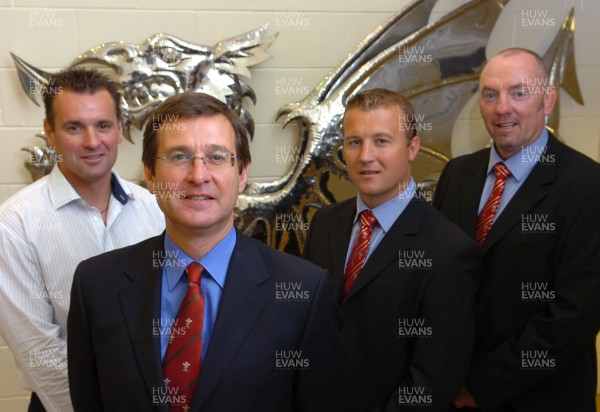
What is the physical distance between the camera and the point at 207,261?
1113 mm

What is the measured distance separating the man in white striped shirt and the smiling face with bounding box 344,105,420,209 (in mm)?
616

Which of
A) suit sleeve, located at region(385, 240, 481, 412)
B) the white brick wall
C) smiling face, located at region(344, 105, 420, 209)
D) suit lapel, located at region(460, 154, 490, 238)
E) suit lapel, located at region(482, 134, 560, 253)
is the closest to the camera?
suit sleeve, located at region(385, 240, 481, 412)

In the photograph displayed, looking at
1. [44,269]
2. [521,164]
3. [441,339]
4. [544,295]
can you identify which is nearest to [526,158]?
[521,164]

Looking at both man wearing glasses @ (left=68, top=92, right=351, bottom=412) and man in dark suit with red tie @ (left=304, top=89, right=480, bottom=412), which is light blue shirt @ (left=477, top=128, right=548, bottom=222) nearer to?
man in dark suit with red tie @ (left=304, top=89, right=480, bottom=412)

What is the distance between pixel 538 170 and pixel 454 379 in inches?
24.6

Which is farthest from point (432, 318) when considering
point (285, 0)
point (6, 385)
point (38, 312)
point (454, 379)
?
point (6, 385)

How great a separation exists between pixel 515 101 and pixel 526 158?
17 cm

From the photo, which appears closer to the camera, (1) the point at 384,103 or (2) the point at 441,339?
(2) the point at 441,339

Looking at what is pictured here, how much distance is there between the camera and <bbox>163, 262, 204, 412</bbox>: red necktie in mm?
1043

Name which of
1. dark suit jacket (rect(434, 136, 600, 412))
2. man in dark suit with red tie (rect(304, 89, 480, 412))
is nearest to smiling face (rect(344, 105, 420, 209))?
man in dark suit with red tie (rect(304, 89, 480, 412))

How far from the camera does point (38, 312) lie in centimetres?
149

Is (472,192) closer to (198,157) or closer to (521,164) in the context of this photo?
(521,164)

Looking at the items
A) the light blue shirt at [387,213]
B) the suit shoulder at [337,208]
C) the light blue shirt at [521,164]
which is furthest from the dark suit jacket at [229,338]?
the light blue shirt at [521,164]

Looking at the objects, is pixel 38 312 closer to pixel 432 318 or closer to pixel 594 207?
pixel 432 318
